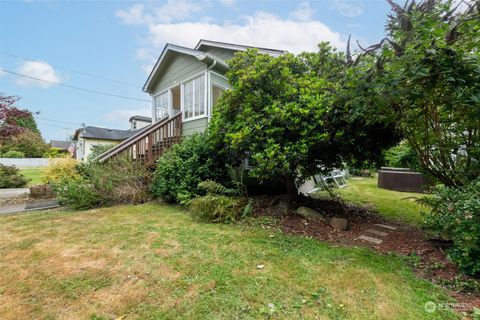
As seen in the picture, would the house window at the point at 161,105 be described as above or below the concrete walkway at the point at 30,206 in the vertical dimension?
above

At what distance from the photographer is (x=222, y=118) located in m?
5.53

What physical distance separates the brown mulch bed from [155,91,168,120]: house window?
6741mm

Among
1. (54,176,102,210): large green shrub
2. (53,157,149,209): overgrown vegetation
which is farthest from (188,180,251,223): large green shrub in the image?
(54,176,102,210): large green shrub

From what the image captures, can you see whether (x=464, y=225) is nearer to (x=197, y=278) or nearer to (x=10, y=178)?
(x=197, y=278)

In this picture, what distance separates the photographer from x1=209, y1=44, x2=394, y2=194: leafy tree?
432 centimetres

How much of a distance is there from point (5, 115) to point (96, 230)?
301 inches

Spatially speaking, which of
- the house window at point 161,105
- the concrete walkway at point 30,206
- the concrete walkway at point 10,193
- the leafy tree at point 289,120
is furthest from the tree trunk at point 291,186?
the concrete walkway at point 10,193

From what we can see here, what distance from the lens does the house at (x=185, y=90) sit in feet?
24.3

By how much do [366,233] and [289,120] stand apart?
2.66m

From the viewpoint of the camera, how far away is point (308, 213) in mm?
5051

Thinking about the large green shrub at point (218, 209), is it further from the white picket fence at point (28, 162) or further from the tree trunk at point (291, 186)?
the white picket fence at point (28, 162)

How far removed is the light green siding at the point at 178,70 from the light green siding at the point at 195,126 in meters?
1.73

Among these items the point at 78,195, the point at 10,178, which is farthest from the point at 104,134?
the point at 78,195

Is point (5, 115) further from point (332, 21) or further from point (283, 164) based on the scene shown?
point (332, 21)
